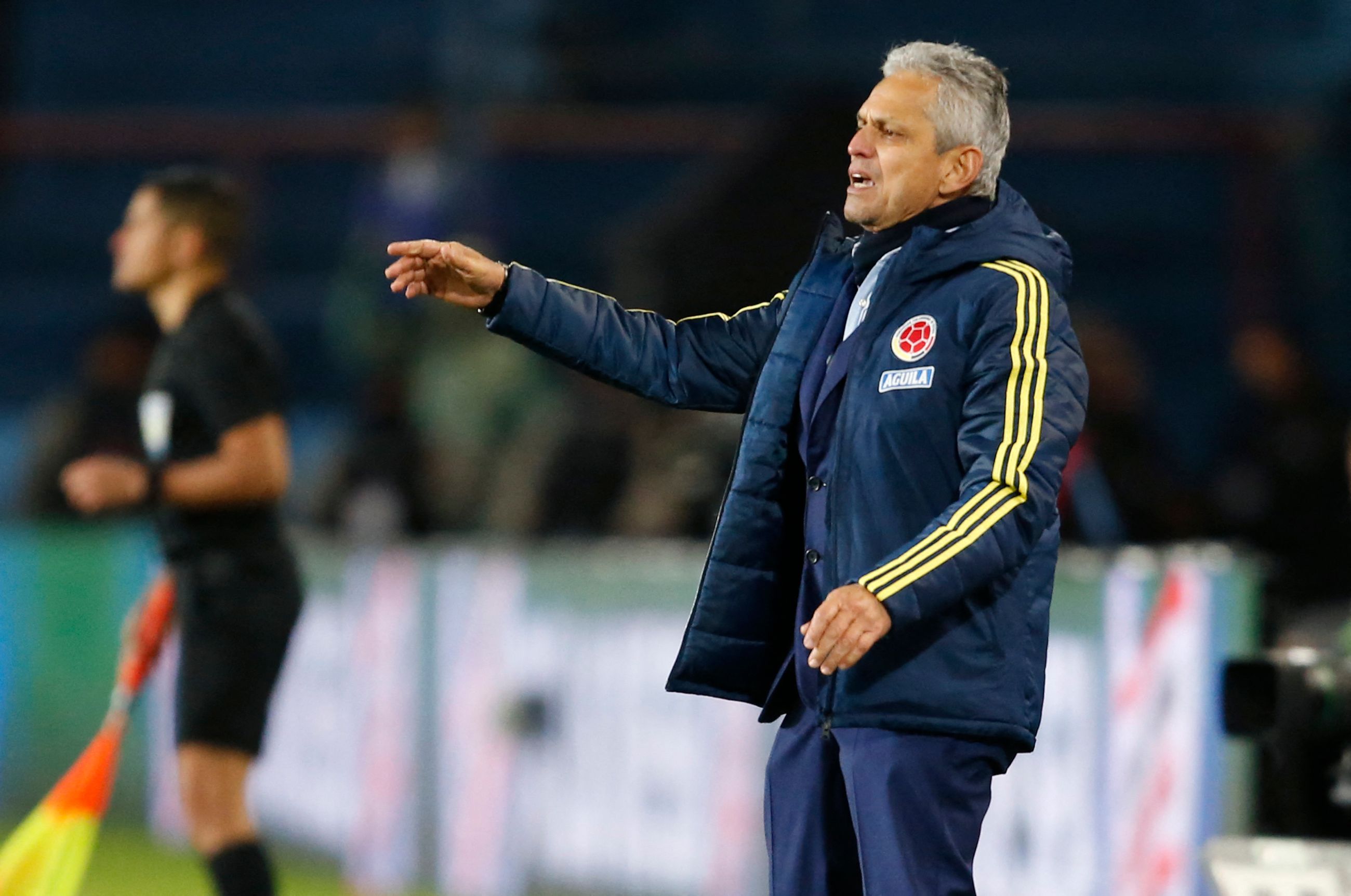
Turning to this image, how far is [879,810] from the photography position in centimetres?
360

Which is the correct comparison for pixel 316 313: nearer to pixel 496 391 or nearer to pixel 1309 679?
pixel 496 391

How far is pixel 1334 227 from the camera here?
1071 cm

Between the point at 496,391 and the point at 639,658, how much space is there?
142 inches

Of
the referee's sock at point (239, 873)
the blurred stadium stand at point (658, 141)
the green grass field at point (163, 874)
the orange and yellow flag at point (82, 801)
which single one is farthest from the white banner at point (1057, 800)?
the blurred stadium stand at point (658, 141)

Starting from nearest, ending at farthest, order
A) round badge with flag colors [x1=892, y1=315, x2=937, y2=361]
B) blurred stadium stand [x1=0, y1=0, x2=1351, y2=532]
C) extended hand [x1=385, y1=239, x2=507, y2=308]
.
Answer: round badge with flag colors [x1=892, y1=315, x2=937, y2=361]
extended hand [x1=385, y1=239, x2=507, y2=308]
blurred stadium stand [x1=0, y1=0, x2=1351, y2=532]

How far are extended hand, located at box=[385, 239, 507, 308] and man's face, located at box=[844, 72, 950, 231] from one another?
651mm

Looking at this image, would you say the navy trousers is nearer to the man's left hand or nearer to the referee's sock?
the man's left hand

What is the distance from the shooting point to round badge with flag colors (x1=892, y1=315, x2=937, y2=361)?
11.9ft

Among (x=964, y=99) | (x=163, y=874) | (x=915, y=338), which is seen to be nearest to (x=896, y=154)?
(x=964, y=99)

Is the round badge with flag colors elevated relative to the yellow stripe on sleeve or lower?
elevated

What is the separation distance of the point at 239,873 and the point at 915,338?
2567 mm

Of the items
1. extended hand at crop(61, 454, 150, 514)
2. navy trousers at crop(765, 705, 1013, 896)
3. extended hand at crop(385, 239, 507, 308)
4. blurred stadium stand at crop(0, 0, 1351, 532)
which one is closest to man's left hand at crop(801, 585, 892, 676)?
navy trousers at crop(765, 705, 1013, 896)

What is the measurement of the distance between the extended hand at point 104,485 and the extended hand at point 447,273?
1.58 meters

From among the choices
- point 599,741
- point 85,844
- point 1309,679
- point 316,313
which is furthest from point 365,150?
point 1309,679
